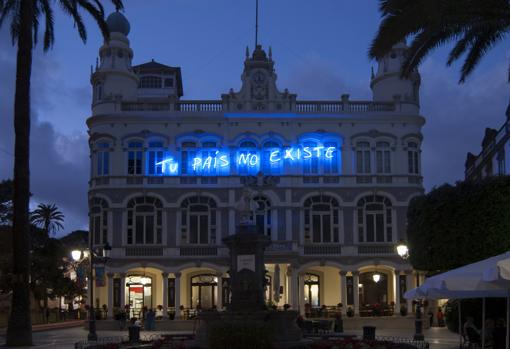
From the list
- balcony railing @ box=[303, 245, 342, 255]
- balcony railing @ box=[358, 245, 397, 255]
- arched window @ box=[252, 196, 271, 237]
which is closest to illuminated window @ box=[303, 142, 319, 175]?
arched window @ box=[252, 196, 271, 237]

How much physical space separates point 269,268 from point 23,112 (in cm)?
2824

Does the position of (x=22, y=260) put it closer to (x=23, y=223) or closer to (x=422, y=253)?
(x=23, y=223)

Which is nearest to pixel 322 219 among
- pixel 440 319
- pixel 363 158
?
pixel 363 158

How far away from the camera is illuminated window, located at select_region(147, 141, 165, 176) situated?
184 ft

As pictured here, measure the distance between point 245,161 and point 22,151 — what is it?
27585 mm

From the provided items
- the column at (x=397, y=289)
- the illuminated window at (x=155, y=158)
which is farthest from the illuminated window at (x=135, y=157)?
the column at (x=397, y=289)

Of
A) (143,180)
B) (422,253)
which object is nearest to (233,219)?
(143,180)

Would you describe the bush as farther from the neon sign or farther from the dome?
the dome

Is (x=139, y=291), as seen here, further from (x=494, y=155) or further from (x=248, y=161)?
(x=494, y=155)

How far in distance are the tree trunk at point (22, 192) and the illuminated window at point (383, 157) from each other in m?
30.8

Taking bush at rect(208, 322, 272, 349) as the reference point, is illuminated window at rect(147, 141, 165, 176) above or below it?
above

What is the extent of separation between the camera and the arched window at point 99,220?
5547 centimetres

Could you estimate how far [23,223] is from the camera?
2917 cm

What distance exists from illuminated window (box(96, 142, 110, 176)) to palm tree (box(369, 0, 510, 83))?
1301 inches
